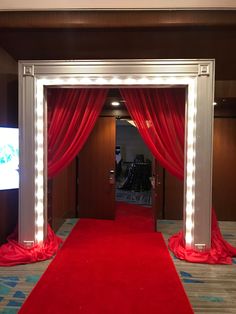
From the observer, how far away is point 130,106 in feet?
12.4

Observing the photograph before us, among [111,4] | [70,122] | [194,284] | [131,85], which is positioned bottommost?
[194,284]

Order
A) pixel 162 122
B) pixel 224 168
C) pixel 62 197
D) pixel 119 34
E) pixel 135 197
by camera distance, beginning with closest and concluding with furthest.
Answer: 1. pixel 119 34
2. pixel 162 122
3. pixel 62 197
4. pixel 224 168
5. pixel 135 197

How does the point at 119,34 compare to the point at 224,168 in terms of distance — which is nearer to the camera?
the point at 119,34

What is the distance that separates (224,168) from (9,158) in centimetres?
409

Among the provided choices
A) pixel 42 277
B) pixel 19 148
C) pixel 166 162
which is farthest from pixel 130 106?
pixel 42 277

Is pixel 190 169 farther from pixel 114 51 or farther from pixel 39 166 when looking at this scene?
pixel 39 166

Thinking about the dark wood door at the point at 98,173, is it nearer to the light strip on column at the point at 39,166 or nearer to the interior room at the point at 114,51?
the interior room at the point at 114,51

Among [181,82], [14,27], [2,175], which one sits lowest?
[2,175]

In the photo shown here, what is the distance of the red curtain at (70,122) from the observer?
375 cm

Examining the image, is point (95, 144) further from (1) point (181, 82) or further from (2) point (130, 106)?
(1) point (181, 82)

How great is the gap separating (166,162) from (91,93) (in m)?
1.41

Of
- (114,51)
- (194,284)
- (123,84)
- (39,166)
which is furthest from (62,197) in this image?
(194,284)

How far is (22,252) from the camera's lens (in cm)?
340

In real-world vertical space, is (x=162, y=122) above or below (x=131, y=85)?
below
